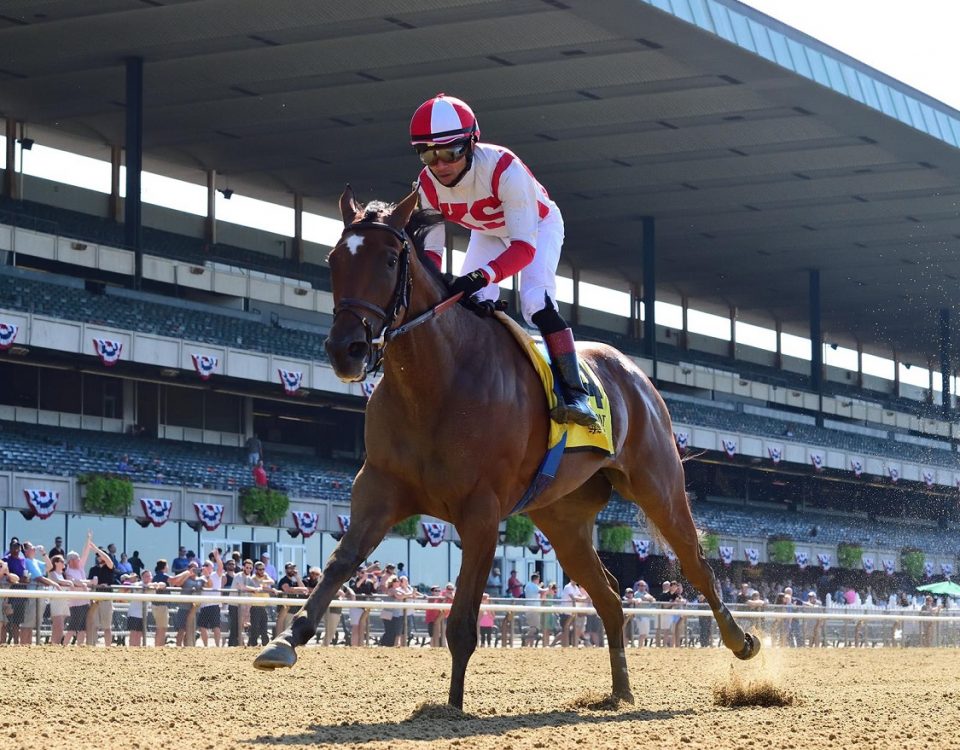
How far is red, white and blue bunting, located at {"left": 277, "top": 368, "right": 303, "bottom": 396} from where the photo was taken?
120ft

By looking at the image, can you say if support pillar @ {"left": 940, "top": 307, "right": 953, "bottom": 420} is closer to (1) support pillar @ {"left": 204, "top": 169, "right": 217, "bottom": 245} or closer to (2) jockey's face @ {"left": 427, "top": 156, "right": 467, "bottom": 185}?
(1) support pillar @ {"left": 204, "top": 169, "right": 217, "bottom": 245}

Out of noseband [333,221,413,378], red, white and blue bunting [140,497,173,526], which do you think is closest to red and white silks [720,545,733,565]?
red, white and blue bunting [140,497,173,526]

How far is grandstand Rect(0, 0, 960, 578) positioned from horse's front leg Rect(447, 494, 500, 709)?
22.1m

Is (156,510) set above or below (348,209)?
below

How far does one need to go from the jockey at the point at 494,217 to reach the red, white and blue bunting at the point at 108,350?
2538 centimetres

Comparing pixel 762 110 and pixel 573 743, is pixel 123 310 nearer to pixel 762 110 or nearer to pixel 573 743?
pixel 762 110

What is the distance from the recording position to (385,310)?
20.1 ft

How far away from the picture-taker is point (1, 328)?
2972cm

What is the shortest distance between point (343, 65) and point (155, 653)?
2393 cm

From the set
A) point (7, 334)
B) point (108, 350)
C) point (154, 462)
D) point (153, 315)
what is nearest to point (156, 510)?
point (154, 462)

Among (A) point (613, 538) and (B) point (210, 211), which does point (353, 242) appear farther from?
(B) point (210, 211)

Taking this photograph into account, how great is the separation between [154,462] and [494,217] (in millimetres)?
25710

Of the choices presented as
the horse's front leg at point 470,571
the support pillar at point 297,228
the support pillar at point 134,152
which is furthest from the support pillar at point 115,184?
the horse's front leg at point 470,571

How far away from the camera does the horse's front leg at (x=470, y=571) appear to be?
6.43 metres
